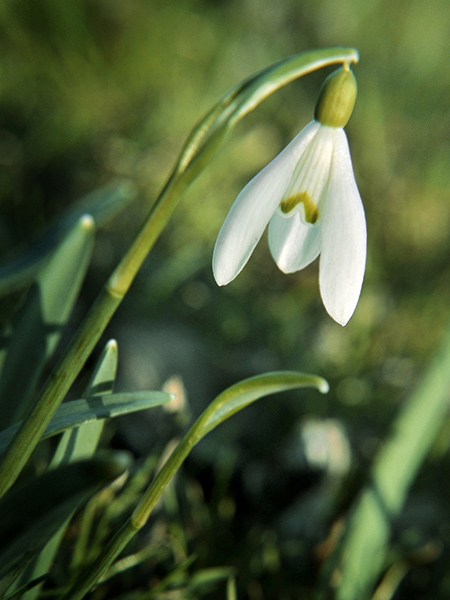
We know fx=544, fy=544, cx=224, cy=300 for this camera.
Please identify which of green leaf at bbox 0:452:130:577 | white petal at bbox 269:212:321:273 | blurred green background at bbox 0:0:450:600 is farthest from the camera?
blurred green background at bbox 0:0:450:600

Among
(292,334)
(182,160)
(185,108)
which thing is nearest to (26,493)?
(182,160)

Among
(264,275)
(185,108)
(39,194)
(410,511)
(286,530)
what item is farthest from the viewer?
(185,108)

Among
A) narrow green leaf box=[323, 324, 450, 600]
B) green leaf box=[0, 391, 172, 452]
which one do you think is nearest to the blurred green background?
narrow green leaf box=[323, 324, 450, 600]

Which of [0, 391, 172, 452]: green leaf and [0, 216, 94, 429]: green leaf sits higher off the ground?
[0, 216, 94, 429]: green leaf

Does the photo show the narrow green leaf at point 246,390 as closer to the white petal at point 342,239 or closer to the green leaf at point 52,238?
the white petal at point 342,239

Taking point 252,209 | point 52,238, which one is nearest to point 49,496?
point 252,209

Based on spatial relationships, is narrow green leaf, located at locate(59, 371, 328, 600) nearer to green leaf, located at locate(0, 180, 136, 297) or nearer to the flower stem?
the flower stem

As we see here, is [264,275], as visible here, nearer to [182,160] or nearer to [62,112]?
[62,112]
